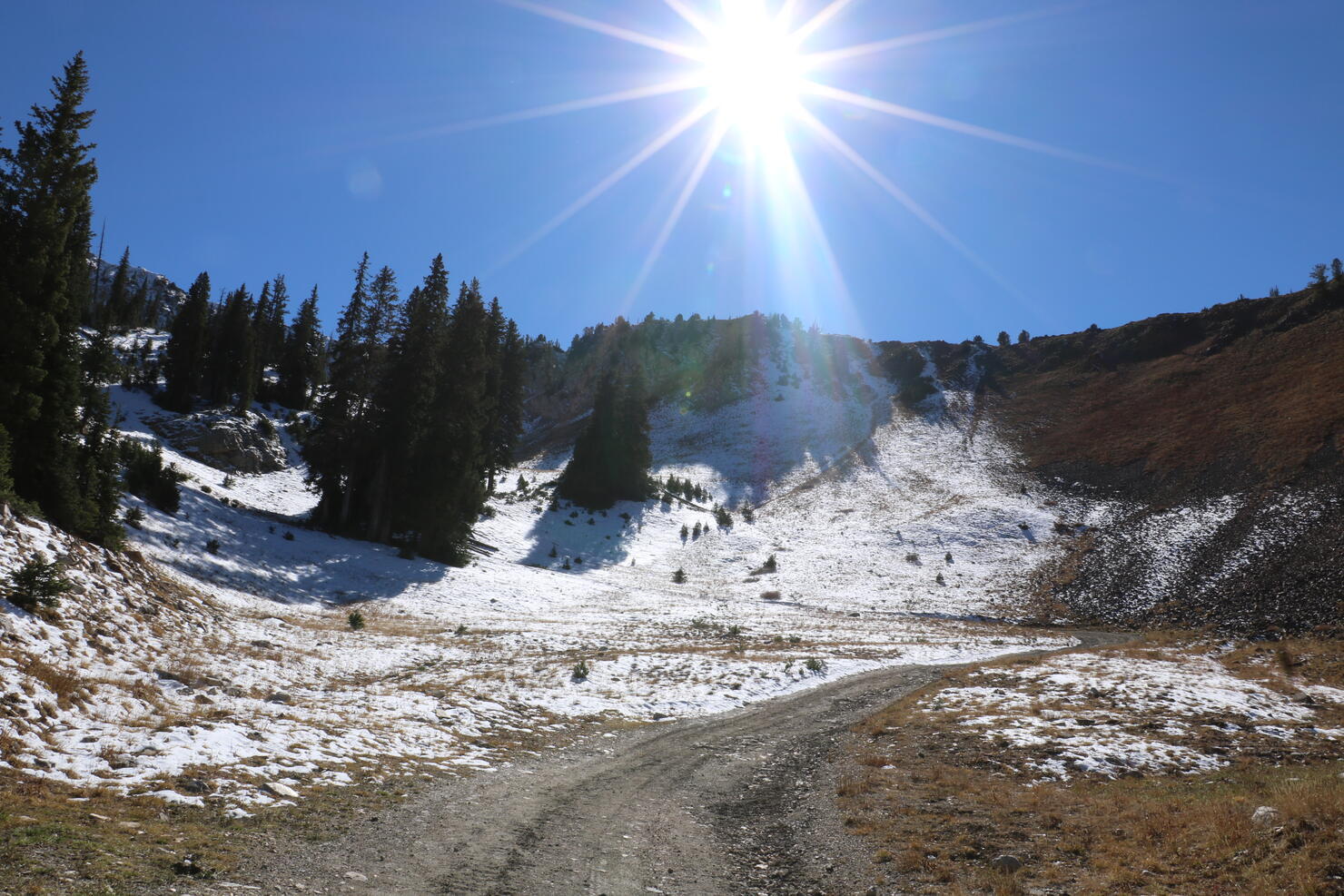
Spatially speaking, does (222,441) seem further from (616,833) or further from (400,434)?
(616,833)

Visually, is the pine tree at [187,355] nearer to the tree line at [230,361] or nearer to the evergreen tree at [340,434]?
the tree line at [230,361]

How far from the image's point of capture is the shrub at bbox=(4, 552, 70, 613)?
10625 mm

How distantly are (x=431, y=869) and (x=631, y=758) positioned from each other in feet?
18.4

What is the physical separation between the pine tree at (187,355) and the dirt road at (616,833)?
53.1 meters

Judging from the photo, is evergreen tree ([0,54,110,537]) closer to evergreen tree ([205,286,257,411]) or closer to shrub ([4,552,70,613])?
shrub ([4,552,70,613])

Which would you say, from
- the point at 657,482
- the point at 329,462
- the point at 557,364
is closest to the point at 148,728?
the point at 329,462

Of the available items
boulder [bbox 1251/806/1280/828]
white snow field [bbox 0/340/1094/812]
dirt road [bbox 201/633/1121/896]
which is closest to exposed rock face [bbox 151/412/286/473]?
white snow field [bbox 0/340/1094/812]

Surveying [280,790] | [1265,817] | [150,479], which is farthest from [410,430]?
[1265,817]

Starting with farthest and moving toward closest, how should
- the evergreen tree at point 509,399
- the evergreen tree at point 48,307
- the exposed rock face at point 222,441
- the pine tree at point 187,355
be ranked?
the evergreen tree at point 509,399
the pine tree at point 187,355
the exposed rock face at point 222,441
the evergreen tree at point 48,307

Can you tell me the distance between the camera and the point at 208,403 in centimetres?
5697

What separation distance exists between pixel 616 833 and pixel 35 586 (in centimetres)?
1025

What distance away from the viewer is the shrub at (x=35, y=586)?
34.9 ft

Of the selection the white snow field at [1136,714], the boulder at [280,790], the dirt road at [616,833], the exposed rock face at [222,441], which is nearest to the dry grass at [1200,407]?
the white snow field at [1136,714]

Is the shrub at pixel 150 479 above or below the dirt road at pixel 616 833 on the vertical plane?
above
